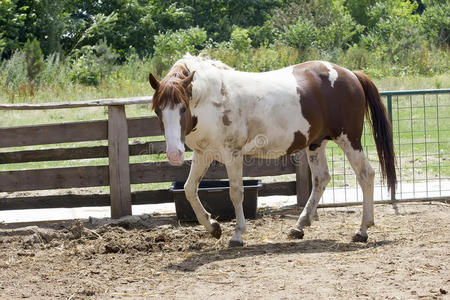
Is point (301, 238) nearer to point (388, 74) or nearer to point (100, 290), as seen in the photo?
point (100, 290)

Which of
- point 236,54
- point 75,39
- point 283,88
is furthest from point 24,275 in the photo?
point 75,39

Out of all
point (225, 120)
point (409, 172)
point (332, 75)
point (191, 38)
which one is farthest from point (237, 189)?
point (191, 38)

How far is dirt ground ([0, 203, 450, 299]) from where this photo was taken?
4262 millimetres

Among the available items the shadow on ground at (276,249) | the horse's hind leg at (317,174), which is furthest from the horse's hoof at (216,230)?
the horse's hind leg at (317,174)

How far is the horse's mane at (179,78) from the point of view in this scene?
5.11 m

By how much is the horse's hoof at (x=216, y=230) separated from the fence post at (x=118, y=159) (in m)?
1.60

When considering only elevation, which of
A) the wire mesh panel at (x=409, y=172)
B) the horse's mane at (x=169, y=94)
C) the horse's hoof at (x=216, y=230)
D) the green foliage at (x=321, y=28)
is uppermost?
the green foliage at (x=321, y=28)

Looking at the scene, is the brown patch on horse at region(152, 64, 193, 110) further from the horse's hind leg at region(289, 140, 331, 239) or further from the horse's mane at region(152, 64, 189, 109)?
the horse's hind leg at region(289, 140, 331, 239)

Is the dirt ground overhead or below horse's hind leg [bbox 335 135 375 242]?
below

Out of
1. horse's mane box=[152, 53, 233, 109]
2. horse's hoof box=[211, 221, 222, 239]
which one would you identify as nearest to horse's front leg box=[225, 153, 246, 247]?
horse's hoof box=[211, 221, 222, 239]

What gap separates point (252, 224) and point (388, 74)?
13166mm

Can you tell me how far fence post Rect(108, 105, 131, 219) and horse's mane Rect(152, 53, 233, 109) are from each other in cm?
169

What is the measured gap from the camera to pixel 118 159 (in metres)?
7.21

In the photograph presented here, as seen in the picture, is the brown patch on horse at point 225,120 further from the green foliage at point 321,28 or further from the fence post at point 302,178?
the green foliage at point 321,28
